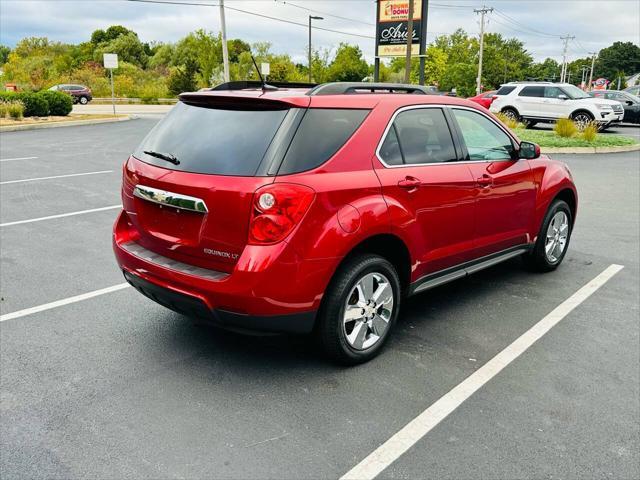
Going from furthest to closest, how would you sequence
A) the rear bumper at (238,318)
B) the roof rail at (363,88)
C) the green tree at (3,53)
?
1. the green tree at (3,53)
2. the roof rail at (363,88)
3. the rear bumper at (238,318)

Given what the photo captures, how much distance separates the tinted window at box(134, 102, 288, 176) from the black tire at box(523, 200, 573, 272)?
10.7ft

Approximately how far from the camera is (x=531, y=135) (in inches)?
742

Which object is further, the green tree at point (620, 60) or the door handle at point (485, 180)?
the green tree at point (620, 60)

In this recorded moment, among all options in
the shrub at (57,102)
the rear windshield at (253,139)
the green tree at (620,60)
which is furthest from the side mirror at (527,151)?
the green tree at (620,60)

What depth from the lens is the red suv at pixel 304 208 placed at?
3229mm

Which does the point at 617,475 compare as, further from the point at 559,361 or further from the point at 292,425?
the point at 292,425

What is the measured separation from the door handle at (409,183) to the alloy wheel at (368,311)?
62 cm

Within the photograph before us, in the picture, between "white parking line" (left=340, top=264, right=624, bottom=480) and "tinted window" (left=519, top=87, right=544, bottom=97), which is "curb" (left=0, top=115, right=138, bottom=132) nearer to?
"tinted window" (left=519, top=87, right=544, bottom=97)

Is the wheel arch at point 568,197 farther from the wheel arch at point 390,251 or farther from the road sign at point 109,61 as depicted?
the road sign at point 109,61

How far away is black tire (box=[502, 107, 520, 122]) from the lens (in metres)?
23.2

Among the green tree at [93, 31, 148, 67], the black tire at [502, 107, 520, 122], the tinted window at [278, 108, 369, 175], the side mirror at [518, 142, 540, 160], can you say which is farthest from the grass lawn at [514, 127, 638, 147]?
the green tree at [93, 31, 148, 67]

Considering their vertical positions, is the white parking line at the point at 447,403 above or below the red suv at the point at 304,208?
Result: below

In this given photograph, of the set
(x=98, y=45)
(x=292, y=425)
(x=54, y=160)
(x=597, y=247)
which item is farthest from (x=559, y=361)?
(x=98, y=45)

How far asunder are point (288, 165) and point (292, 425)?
145cm
